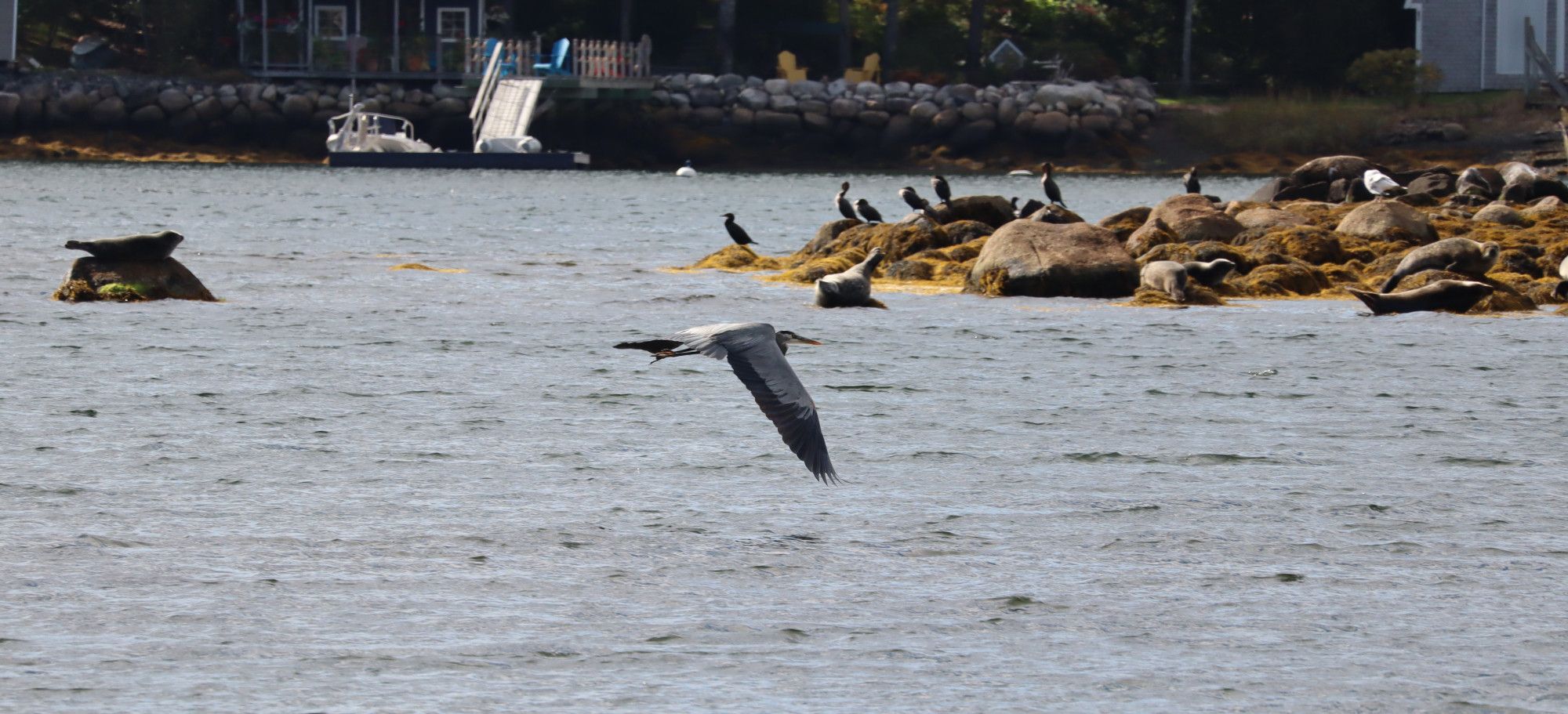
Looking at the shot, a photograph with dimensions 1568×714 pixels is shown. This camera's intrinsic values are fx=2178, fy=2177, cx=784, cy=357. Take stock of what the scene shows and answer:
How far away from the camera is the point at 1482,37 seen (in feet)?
195

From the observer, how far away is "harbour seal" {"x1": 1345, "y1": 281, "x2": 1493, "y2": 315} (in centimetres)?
1978

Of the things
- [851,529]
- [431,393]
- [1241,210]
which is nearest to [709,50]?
[1241,210]

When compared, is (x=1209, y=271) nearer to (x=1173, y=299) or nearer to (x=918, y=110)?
(x=1173, y=299)

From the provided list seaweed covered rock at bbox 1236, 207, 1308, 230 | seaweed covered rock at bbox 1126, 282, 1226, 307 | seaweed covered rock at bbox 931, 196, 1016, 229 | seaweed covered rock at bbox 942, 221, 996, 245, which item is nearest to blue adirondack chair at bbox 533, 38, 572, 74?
seaweed covered rock at bbox 931, 196, 1016, 229

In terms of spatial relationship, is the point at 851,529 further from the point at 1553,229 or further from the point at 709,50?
the point at 709,50

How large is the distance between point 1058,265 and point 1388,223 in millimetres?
4752

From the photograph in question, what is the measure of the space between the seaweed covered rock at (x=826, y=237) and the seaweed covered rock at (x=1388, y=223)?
5813 millimetres

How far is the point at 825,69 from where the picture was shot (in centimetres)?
6412

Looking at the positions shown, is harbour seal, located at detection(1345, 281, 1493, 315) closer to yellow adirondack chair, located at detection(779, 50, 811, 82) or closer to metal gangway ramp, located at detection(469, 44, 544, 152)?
metal gangway ramp, located at detection(469, 44, 544, 152)

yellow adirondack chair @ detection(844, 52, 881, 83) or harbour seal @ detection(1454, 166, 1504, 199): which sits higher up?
yellow adirondack chair @ detection(844, 52, 881, 83)

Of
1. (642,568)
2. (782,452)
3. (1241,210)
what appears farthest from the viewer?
(1241,210)

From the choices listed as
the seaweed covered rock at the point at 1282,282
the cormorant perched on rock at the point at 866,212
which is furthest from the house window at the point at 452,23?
the seaweed covered rock at the point at 1282,282

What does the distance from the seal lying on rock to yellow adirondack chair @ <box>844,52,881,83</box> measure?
41.4 metres

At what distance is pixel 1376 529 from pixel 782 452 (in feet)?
11.5
